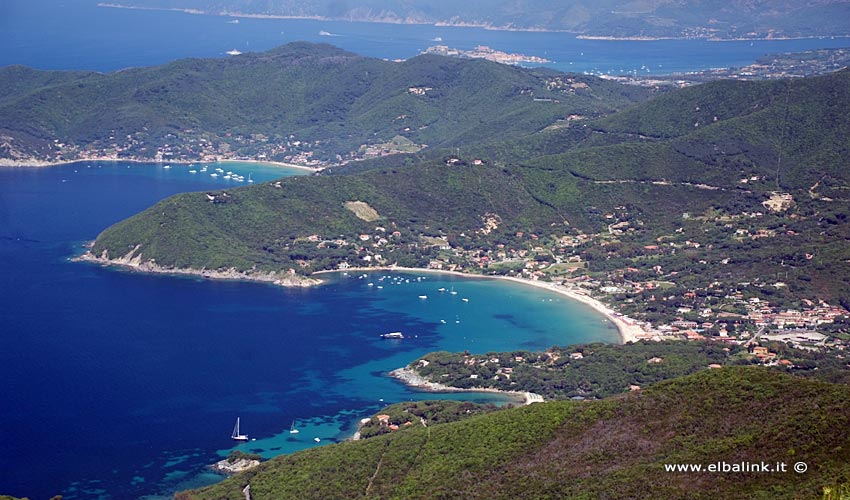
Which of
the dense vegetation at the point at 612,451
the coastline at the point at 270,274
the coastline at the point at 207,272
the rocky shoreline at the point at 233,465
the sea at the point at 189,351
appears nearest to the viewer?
the dense vegetation at the point at 612,451

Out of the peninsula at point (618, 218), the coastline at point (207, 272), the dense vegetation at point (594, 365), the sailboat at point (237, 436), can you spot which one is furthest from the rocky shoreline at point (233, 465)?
the coastline at point (207, 272)

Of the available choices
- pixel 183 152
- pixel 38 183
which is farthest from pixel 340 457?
pixel 183 152

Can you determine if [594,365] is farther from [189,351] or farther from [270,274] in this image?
[270,274]

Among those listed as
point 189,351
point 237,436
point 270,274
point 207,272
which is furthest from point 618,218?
point 237,436

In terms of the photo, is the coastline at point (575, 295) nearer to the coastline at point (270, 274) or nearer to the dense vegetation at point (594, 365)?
the coastline at point (270, 274)

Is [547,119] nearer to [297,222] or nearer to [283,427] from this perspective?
[297,222]

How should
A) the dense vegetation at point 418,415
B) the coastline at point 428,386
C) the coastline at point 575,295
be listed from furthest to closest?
the coastline at point 575,295
the coastline at point 428,386
the dense vegetation at point 418,415
